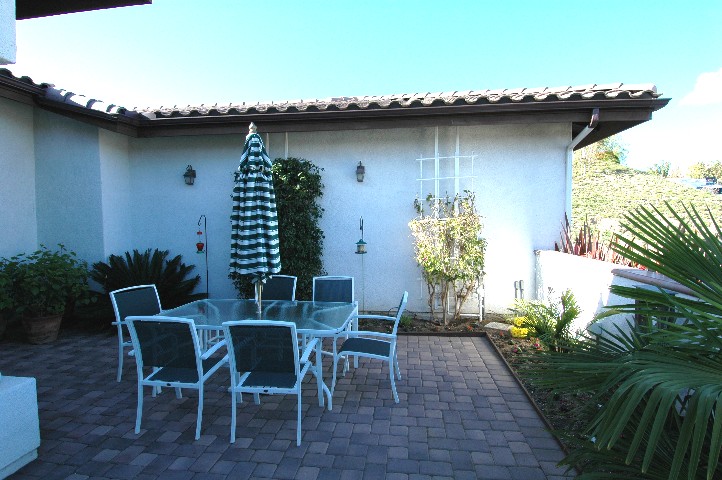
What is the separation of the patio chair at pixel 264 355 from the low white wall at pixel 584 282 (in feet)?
8.09

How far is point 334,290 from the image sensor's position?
4969 millimetres

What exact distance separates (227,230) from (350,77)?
440 inches

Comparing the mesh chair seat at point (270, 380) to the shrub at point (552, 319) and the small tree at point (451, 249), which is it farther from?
the small tree at point (451, 249)

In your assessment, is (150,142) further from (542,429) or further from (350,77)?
(350,77)

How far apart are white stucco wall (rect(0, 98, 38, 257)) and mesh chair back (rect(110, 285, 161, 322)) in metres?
3.23

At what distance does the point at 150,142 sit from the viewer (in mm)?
7121

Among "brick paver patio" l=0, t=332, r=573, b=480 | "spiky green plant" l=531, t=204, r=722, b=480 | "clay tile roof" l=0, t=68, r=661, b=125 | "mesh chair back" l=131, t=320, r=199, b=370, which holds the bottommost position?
"brick paver patio" l=0, t=332, r=573, b=480

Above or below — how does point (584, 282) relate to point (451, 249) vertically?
below

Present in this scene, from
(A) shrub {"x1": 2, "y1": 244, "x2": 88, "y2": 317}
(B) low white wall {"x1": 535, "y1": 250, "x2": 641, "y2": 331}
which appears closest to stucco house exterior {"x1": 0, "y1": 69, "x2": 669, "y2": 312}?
(B) low white wall {"x1": 535, "y1": 250, "x2": 641, "y2": 331}

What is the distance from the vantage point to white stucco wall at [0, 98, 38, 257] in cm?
605

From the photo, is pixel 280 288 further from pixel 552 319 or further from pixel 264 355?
pixel 552 319

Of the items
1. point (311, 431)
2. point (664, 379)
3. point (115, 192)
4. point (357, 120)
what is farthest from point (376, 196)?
point (664, 379)

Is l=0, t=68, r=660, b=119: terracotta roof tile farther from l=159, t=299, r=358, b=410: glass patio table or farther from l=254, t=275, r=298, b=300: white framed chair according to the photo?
l=159, t=299, r=358, b=410: glass patio table

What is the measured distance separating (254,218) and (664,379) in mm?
3752
